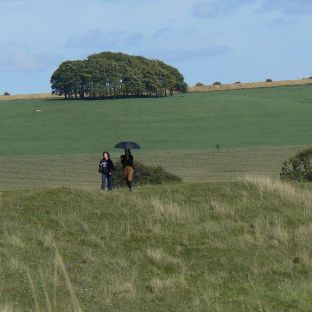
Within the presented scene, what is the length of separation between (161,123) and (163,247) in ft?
252

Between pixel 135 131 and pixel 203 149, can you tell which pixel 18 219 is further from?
pixel 135 131

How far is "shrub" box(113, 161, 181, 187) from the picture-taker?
130 ft

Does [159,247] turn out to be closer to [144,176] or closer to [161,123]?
[144,176]

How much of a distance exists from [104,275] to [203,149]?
2208 inches

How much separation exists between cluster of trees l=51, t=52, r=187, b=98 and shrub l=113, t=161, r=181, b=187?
85845mm

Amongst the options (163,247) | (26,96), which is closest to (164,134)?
(163,247)

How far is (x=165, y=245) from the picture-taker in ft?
78.0

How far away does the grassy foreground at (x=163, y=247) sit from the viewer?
17359mm

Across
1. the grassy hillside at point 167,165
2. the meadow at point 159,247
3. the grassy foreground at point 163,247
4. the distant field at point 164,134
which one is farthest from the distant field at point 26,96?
the grassy foreground at point 163,247

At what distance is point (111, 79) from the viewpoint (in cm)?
12912

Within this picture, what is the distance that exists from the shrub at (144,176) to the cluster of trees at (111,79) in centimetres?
8585

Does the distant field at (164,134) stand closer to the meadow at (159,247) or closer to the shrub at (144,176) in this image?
the shrub at (144,176)

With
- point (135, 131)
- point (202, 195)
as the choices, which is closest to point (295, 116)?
point (135, 131)

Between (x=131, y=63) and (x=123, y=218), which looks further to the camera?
(x=131, y=63)
